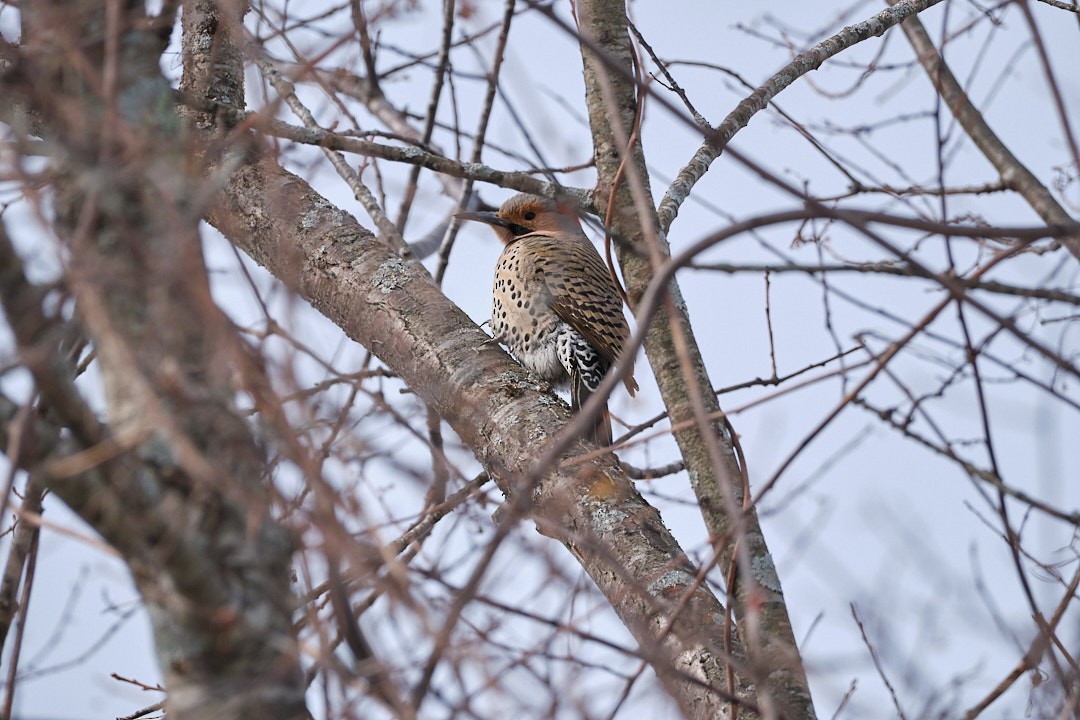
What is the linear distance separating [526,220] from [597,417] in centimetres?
231

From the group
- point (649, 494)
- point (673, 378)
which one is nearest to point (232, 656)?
point (673, 378)

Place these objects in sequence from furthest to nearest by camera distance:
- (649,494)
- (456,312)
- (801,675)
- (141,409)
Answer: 1. (649,494)
2. (456,312)
3. (801,675)
4. (141,409)

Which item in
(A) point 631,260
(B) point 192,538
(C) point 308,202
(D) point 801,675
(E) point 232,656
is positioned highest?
(C) point 308,202

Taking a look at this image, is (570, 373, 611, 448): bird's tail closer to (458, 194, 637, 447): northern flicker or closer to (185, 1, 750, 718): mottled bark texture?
(458, 194, 637, 447): northern flicker

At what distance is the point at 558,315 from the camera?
5.28 metres

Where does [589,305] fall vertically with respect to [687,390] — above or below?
above

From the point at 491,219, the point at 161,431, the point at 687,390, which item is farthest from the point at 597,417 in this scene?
the point at 161,431

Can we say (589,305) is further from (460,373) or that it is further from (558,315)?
(460,373)

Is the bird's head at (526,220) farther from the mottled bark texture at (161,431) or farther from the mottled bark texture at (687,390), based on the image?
the mottled bark texture at (161,431)

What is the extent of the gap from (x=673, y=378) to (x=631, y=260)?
0.36m

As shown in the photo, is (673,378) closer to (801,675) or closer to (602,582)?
(602,582)

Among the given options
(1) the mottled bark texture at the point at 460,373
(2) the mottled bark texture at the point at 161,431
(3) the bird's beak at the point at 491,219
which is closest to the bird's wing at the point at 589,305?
(3) the bird's beak at the point at 491,219

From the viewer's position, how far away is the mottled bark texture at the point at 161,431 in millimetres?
1370

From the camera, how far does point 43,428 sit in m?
1.48
